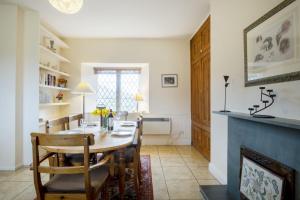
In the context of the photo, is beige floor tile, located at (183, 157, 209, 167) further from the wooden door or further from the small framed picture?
the small framed picture

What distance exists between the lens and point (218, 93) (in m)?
2.73

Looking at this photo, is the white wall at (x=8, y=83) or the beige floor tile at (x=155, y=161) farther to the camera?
the beige floor tile at (x=155, y=161)

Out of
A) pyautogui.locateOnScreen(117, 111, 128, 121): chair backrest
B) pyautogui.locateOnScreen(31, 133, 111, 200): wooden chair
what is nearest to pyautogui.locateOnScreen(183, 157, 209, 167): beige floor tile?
pyautogui.locateOnScreen(117, 111, 128, 121): chair backrest

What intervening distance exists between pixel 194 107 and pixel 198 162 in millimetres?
1379

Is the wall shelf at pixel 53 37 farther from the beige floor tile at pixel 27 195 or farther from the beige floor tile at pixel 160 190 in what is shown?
the beige floor tile at pixel 160 190

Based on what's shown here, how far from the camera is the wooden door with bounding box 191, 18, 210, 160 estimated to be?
360 centimetres

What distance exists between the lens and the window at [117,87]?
5.07 meters

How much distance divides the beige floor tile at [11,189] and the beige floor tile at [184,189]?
5.95 ft

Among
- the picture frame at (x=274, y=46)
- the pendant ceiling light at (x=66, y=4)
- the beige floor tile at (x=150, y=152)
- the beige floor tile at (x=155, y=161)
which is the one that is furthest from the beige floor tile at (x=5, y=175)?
the picture frame at (x=274, y=46)

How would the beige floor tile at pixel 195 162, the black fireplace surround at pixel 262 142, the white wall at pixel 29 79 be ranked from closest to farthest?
the black fireplace surround at pixel 262 142 < the white wall at pixel 29 79 < the beige floor tile at pixel 195 162

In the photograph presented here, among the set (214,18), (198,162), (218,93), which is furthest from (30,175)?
(214,18)

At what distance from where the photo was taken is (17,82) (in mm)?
3096

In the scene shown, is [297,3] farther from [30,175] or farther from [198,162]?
[30,175]

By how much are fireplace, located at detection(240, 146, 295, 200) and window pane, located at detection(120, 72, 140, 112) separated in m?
3.55
